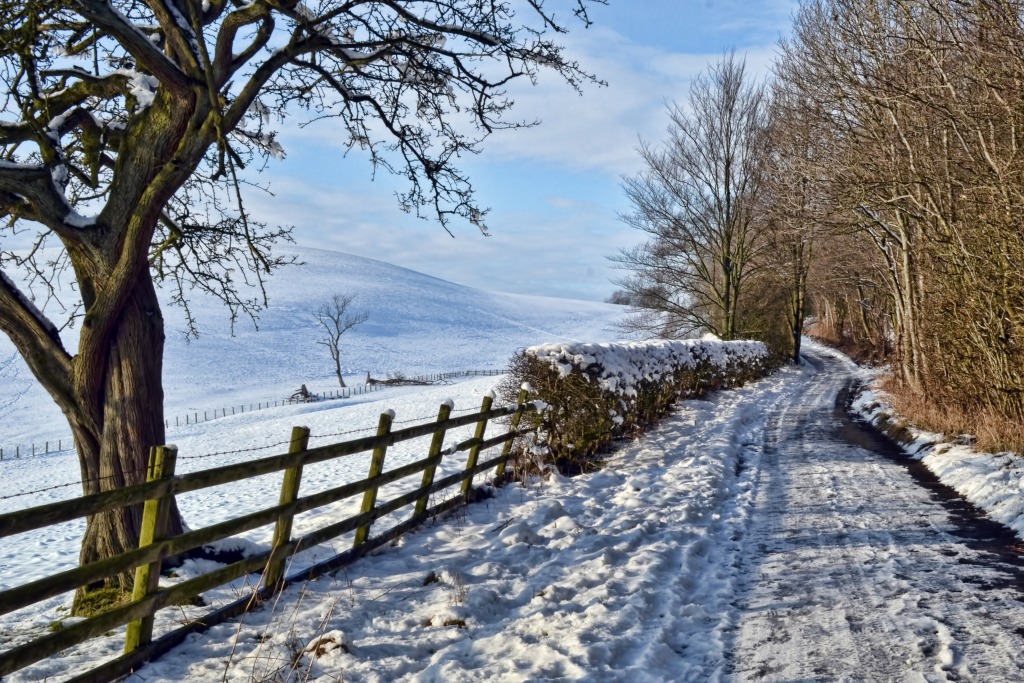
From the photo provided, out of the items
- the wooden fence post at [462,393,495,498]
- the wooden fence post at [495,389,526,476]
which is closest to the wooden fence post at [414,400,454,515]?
the wooden fence post at [462,393,495,498]

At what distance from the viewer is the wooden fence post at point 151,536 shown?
13.6 feet

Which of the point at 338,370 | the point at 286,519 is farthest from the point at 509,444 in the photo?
the point at 338,370

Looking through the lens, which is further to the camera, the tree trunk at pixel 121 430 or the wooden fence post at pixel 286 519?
the tree trunk at pixel 121 430

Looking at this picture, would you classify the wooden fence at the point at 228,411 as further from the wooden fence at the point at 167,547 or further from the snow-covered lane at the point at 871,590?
the wooden fence at the point at 167,547

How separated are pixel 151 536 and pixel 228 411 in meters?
46.9

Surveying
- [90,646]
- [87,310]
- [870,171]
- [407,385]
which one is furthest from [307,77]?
[407,385]

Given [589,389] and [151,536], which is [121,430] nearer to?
[151,536]

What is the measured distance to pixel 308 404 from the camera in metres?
45.4

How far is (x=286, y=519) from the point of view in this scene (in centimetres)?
528

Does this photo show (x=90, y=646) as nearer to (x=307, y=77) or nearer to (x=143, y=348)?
(x=143, y=348)

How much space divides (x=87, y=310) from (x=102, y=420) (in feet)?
3.50

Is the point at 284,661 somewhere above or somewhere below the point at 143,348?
below

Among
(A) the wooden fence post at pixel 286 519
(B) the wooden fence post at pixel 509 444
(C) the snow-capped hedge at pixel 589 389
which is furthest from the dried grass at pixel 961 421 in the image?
(A) the wooden fence post at pixel 286 519

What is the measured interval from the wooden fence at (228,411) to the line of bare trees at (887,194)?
39.5ft
